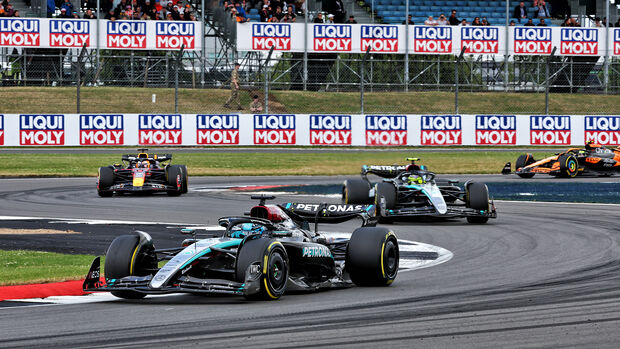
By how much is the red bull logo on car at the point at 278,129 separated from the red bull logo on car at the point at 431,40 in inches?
430

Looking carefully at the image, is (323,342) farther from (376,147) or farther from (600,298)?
(376,147)

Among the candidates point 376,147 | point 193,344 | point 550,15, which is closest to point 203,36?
point 376,147

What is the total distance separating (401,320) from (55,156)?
1014 inches

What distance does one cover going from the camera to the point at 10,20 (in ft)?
137

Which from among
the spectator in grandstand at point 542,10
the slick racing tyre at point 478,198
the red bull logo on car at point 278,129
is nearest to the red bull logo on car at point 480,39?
the spectator in grandstand at point 542,10

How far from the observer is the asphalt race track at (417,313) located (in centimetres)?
730

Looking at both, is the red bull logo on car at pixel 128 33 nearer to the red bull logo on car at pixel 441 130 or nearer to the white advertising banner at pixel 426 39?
the white advertising banner at pixel 426 39

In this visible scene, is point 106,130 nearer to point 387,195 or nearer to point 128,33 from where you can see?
point 128,33

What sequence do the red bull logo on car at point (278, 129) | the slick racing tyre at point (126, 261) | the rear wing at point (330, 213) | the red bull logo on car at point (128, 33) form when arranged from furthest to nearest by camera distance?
1. the red bull logo on car at point (128, 33)
2. the red bull logo on car at point (278, 129)
3. the rear wing at point (330, 213)
4. the slick racing tyre at point (126, 261)

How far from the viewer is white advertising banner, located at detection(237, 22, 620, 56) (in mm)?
43906

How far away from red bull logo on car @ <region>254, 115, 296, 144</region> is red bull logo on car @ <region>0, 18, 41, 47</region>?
473 inches

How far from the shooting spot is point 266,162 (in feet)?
103

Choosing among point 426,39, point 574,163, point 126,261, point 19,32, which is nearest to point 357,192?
point 126,261

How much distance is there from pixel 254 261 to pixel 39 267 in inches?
137
